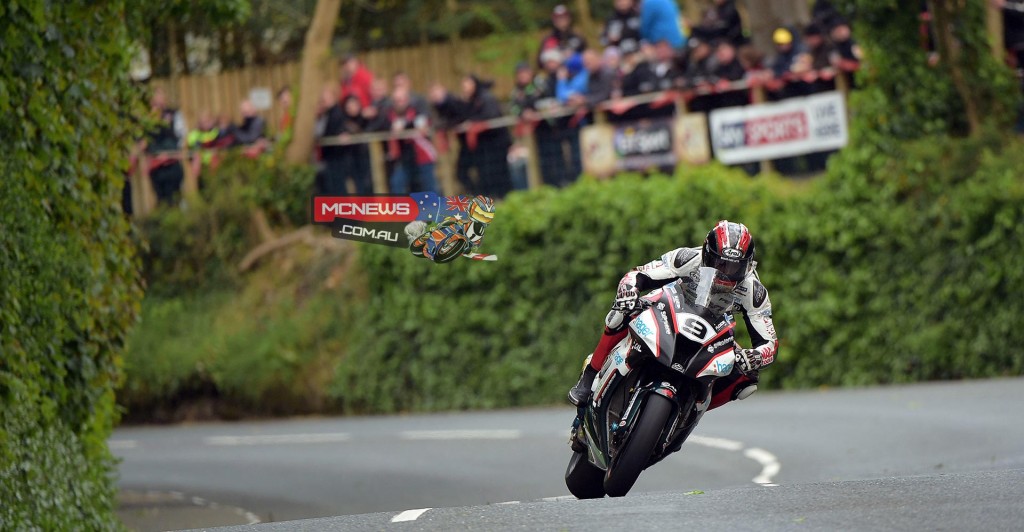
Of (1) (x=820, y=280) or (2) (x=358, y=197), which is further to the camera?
(1) (x=820, y=280)

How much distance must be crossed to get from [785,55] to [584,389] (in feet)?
35.3

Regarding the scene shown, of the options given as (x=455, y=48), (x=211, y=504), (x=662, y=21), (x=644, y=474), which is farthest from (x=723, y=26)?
(x=455, y=48)

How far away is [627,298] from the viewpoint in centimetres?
998

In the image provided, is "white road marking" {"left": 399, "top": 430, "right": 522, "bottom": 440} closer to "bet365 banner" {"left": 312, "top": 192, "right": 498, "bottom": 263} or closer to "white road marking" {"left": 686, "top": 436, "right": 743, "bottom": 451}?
"white road marking" {"left": 686, "top": 436, "right": 743, "bottom": 451}

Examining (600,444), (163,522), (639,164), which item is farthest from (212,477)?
(600,444)

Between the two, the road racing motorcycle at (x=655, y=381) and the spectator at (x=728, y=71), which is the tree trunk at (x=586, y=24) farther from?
the road racing motorcycle at (x=655, y=381)

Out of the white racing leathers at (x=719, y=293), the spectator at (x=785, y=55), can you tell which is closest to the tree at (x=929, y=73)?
the spectator at (x=785, y=55)

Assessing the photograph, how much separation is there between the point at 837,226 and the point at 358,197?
1115 cm

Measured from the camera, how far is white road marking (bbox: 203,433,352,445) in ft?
67.9

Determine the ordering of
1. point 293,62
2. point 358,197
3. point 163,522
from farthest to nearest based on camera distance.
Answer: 1. point 293,62
2. point 163,522
3. point 358,197

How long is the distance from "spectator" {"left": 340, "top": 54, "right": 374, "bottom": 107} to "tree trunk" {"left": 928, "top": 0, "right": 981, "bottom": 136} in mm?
8076

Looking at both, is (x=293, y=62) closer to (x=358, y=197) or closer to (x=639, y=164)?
(x=639, y=164)

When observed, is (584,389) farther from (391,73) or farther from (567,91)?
(391,73)

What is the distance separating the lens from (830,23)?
810 inches
